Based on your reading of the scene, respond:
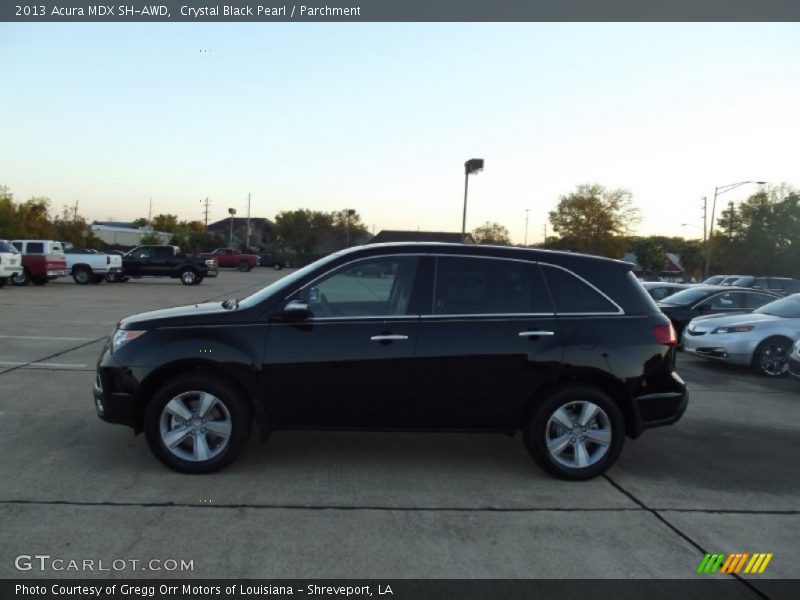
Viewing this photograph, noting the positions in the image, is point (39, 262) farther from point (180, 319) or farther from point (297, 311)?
point (297, 311)

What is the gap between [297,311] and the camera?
4941 mm

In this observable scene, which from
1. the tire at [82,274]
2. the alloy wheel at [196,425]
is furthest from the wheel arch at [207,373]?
→ the tire at [82,274]

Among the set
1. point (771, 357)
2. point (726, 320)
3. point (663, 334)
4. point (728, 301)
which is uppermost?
point (663, 334)

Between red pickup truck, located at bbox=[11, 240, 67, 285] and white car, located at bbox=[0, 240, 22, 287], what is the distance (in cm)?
80

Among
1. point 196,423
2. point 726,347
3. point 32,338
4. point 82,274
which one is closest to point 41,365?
point 32,338

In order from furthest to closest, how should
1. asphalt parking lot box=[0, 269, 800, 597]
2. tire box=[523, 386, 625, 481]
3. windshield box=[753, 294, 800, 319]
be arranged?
windshield box=[753, 294, 800, 319]
tire box=[523, 386, 625, 481]
asphalt parking lot box=[0, 269, 800, 597]

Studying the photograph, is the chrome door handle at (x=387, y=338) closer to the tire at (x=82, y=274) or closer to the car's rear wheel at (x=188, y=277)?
the tire at (x=82, y=274)

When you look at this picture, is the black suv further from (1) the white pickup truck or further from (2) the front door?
(1) the white pickup truck

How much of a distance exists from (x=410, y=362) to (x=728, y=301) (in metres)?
11.2

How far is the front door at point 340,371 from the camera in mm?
4965

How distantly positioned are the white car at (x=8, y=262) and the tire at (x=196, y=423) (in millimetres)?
22330

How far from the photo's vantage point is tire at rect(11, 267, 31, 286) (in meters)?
25.3

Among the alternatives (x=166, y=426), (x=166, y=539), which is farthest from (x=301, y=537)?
(x=166, y=426)

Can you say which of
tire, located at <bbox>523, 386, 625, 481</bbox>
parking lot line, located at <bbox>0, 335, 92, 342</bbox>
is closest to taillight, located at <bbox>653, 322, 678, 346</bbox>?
tire, located at <bbox>523, 386, 625, 481</bbox>
